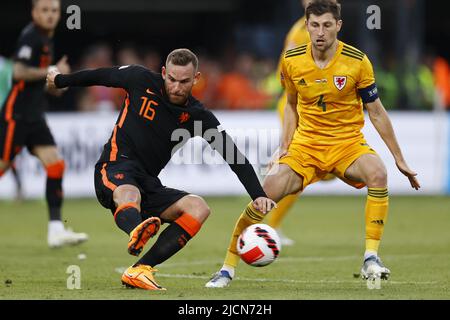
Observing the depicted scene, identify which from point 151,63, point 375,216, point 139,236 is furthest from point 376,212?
point 151,63

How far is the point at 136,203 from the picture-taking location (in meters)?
8.04

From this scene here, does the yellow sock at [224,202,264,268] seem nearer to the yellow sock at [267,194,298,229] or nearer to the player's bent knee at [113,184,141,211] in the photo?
the player's bent knee at [113,184,141,211]

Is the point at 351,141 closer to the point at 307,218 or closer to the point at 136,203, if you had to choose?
the point at 136,203

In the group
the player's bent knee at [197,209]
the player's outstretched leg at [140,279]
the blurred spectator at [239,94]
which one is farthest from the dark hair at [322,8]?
the blurred spectator at [239,94]

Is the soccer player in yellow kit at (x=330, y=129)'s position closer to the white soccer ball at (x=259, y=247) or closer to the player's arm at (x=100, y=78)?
the white soccer ball at (x=259, y=247)

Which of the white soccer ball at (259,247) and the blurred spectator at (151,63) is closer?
the white soccer ball at (259,247)

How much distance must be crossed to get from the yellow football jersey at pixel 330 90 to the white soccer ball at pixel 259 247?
1231 millimetres

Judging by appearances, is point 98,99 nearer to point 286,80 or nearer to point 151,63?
point 151,63

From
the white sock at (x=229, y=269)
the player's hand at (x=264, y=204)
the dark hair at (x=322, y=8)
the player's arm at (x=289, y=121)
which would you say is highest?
the dark hair at (x=322, y=8)

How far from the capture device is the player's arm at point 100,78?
8383 millimetres

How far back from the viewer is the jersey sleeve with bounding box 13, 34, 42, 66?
11804 mm

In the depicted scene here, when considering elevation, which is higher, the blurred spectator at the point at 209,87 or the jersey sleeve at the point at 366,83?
the jersey sleeve at the point at 366,83

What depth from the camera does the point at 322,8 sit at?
857cm

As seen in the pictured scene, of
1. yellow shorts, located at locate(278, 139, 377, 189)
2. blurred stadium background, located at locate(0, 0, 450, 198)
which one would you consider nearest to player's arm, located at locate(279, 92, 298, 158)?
yellow shorts, located at locate(278, 139, 377, 189)
